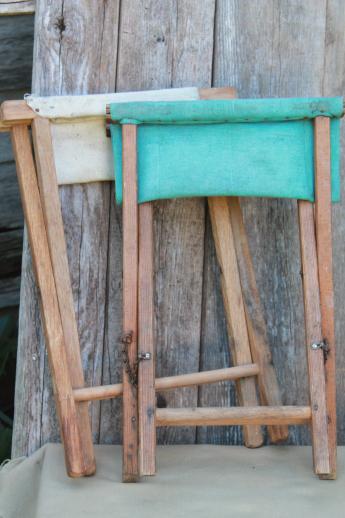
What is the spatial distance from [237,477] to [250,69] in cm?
113

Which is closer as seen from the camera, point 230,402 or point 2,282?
point 230,402

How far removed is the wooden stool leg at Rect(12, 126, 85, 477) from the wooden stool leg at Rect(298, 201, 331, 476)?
23.4 inches

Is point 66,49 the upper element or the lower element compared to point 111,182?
upper

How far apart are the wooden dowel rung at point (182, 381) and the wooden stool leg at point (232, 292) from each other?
0.03m

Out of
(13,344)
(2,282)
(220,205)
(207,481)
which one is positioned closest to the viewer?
(207,481)

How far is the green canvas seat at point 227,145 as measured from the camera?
231cm

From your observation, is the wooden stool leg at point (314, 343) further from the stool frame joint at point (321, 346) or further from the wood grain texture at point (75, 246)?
the wood grain texture at point (75, 246)

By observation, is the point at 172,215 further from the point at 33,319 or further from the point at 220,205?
the point at 33,319

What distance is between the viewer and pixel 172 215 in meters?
2.58

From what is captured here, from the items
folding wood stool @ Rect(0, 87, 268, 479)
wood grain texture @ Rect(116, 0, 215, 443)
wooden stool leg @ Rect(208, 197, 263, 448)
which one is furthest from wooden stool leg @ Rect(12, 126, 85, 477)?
wooden stool leg @ Rect(208, 197, 263, 448)

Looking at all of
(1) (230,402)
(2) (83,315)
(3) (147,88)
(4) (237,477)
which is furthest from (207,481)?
(3) (147,88)

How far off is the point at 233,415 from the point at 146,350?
0.87ft

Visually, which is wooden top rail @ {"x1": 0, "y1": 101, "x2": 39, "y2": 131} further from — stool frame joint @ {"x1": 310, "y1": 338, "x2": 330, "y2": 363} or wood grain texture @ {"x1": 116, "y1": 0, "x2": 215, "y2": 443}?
stool frame joint @ {"x1": 310, "y1": 338, "x2": 330, "y2": 363}

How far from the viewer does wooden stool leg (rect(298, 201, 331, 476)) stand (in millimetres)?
2258
